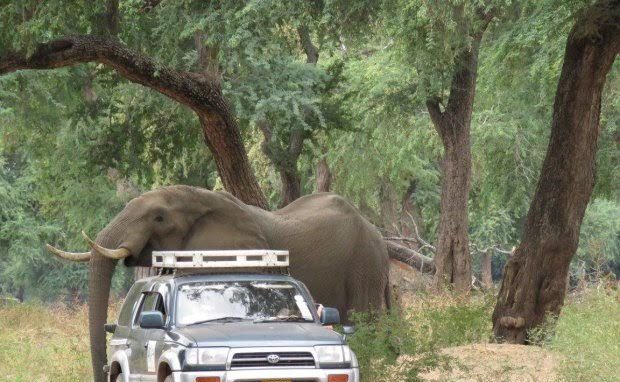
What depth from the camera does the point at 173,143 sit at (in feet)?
93.5

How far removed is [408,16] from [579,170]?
6187mm

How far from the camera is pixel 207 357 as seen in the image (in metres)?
11.6

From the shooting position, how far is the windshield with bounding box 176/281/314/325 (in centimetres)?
1286

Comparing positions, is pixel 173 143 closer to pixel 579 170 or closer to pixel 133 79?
pixel 133 79

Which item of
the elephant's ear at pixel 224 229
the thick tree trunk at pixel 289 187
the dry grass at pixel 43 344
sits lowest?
the dry grass at pixel 43 344

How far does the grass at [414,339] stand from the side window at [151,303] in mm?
2575

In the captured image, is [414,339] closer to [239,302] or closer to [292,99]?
[239,302]

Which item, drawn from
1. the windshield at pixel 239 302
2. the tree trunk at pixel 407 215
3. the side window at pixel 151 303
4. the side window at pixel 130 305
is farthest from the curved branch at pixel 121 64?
the tree trunk at pixel 407 215

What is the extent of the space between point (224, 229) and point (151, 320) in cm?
618

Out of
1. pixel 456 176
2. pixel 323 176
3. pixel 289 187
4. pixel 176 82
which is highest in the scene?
pixel 176 82

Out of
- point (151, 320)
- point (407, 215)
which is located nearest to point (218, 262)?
point (151, 320)

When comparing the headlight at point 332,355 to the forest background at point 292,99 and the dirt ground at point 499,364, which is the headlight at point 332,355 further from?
the forest background at point 292,99

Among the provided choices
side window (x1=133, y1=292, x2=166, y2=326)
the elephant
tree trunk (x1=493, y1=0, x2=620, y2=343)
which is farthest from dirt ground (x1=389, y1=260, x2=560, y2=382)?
side window (x1=133, y1=292, x2=166, y2=326)

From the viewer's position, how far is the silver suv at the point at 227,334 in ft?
38.3
